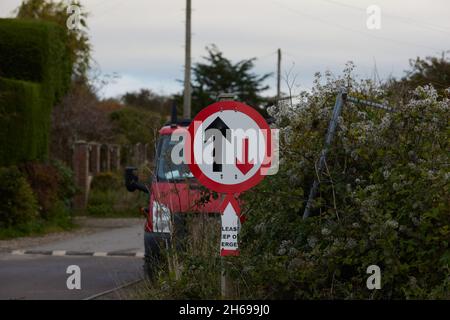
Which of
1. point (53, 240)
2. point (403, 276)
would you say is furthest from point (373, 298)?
point (53, 240)

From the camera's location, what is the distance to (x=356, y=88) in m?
10.8

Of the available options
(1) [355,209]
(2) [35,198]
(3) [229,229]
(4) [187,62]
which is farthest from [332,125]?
(4) [187,62]

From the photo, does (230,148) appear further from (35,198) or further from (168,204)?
(35,198)

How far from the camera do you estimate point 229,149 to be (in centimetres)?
886

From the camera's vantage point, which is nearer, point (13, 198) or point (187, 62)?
point (13, 198)

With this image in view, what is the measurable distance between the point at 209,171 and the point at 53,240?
14.5 meters

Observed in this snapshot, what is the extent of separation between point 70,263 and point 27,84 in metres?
7.57

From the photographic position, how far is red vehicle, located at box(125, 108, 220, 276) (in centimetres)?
1077

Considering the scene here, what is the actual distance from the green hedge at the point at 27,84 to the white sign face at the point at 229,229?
49.0ft

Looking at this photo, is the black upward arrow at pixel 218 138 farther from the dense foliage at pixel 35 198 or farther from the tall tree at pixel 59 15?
the tall tree at pixel 59 15

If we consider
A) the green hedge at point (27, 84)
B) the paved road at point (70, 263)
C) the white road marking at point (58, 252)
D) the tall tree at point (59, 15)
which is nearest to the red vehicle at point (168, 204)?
the paved road at point (70, 263)

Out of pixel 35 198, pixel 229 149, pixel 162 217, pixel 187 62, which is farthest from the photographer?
pixel 187 62

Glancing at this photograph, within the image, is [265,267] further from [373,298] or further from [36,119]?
[36,119]

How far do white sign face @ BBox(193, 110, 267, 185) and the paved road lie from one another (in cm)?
464
